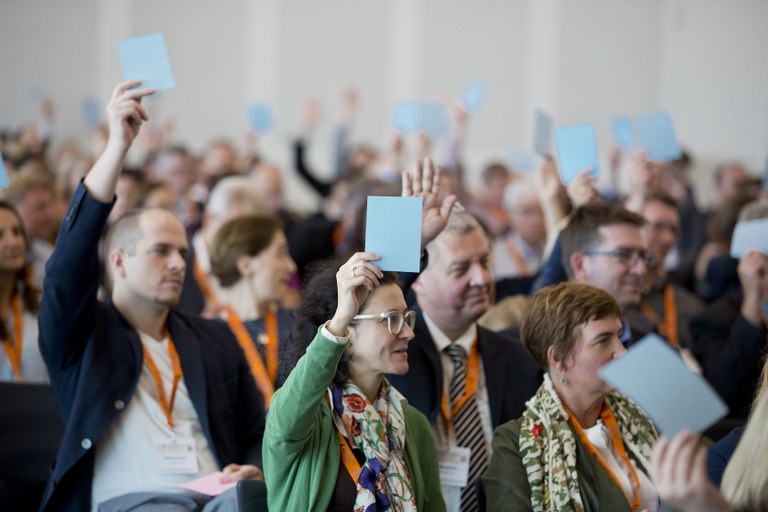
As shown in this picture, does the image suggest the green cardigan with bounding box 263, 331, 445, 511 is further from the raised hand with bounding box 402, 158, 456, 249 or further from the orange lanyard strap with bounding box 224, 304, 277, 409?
the orange lanyard strap with bounding box 224, 304, 277, 409

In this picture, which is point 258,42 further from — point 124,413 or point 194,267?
point 124,413

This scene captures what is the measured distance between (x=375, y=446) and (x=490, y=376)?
0.94 metres

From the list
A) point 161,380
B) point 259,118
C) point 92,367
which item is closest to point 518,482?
point 161,380

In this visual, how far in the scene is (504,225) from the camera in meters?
8.40

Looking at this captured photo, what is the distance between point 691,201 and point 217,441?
21.1ft

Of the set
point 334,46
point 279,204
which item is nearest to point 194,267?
point 279,204

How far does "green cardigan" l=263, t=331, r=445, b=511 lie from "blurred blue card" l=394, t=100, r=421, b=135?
12.0ft

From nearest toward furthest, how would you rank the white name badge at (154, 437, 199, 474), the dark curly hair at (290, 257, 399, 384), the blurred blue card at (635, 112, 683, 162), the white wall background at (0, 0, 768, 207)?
the dark curly hair at (290, 257, 399, 384), the white name badge at (154, 437, 199, 474), the blurred blue card at (635, 112, 683, 162), the white wall background at (0, 0, 768, 207)

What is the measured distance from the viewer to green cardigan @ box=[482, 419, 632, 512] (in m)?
2.85

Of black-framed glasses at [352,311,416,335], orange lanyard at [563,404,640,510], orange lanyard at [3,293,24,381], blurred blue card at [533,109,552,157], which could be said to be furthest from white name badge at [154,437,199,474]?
blurred blue card at [533,109,552,157]

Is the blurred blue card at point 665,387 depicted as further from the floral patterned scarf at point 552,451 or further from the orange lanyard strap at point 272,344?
the orange lanyard strap at point 272,344

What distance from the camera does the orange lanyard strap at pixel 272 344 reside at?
4.03 meters

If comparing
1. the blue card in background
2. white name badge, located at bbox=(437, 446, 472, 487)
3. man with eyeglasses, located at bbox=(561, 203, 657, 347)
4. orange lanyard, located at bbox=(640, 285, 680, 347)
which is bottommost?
white name badge, located at bbox=(437, 446, 472, 487)

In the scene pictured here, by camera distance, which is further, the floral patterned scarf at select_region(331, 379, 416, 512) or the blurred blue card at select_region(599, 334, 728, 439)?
the floral patterned scarf at select_region(331, 379, 416, 512)
